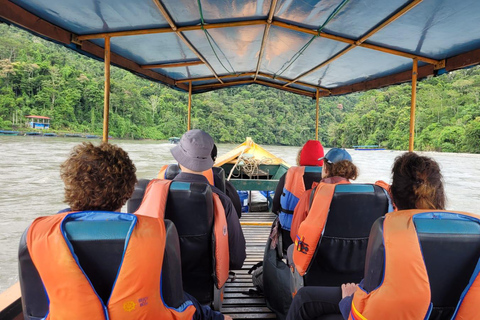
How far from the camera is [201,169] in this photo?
4.65ft

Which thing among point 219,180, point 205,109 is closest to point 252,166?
point 219,180

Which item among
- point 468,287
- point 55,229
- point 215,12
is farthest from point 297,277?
point 215,12

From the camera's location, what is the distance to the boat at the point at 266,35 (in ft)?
6.82

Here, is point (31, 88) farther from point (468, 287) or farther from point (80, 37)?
point (468, 287)

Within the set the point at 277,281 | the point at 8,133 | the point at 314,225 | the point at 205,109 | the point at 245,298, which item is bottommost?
the point at 245,298

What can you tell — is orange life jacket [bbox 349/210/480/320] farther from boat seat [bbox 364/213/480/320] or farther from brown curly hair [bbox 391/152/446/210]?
brown curly hair [bbox 391/152/446/210]

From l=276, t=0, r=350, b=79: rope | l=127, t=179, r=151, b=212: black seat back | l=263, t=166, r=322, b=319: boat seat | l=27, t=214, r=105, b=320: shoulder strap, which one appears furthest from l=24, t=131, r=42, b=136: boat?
l=27, t=214, r=105, b=320: shoulder strap

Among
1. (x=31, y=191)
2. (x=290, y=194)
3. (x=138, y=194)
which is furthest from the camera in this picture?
(x=31, y=191)

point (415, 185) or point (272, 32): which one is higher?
point (272, 32)

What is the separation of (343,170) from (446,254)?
0.85 metres

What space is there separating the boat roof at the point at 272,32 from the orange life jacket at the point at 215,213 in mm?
1585

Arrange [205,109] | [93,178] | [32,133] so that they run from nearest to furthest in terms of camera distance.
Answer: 1. [93,178]
2. [32,133]
3. [205,109]

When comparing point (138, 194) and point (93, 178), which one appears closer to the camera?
point (93, 178)

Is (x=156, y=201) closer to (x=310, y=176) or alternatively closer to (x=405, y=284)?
(x=405, y=284)
